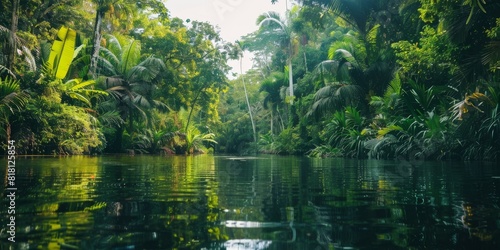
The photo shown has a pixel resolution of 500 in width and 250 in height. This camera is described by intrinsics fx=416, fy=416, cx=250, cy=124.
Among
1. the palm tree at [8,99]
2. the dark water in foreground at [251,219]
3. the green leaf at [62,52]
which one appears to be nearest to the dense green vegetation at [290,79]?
the palm tree at [8,99]

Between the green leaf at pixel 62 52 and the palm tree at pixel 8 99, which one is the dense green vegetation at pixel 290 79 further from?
the green leaf at pixel 62 52

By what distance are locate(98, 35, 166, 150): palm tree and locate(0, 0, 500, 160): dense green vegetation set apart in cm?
6

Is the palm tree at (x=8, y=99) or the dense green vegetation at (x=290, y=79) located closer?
the dense green vegetation at (x=290, y=79)

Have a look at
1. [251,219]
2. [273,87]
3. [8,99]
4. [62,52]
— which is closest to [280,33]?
[273,87]

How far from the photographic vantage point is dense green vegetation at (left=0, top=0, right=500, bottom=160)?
1034cm

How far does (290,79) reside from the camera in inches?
1134

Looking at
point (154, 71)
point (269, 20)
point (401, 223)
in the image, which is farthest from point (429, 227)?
point (269, 20)

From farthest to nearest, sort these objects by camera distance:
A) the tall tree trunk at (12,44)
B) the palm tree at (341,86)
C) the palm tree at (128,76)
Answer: the palm tree at (128,76)
the palm tree at (341,86)
the tall tree trunk at (12,44)

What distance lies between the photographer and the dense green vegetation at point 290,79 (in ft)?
33.9

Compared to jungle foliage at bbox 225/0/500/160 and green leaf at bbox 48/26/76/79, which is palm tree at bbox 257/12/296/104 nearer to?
jungle foliage at bbox 225/0/500/160

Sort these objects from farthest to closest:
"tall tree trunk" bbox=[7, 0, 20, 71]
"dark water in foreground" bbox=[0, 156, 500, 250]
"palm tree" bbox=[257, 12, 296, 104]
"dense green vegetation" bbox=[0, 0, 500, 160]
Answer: "palm tree" bbox=[257, 12, 296, 104] < "tall tree trunk" bbox=[7, 0, 20, 71] < "dense green vegetation" bbox=[0, 0, 500, 160] < "dark water in foreground" bbox=[0, 156, 500, 250]

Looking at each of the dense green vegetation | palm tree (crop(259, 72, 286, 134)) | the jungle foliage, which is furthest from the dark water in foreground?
palm tree (crop(259, 72, 286, 134))

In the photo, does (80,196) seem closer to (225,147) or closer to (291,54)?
Answer: (291,54)

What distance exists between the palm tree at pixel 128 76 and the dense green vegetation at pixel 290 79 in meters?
0.06
